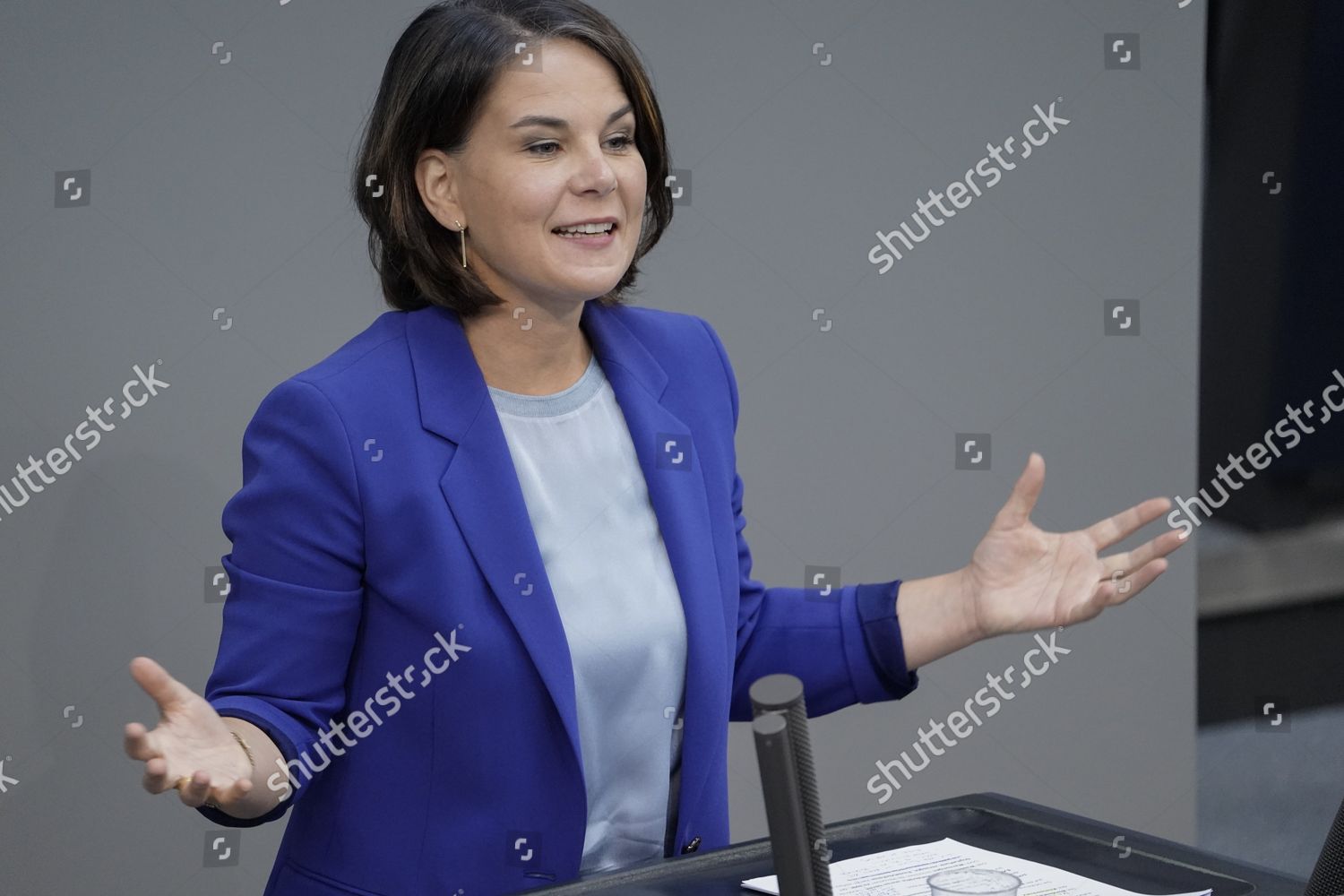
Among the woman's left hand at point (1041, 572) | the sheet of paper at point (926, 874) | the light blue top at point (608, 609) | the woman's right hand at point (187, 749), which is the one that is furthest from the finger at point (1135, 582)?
the woman's right hand at point (187, 749)

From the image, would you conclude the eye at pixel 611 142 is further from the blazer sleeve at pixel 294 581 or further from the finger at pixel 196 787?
the finger at pixel 196 787

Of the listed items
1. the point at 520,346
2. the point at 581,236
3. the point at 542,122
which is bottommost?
the point at 520,346

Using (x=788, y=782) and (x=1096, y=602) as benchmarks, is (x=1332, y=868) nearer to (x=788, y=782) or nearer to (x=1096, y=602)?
(x=788, y=782)

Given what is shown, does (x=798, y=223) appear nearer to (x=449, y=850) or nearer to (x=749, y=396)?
(x=749, y=396)

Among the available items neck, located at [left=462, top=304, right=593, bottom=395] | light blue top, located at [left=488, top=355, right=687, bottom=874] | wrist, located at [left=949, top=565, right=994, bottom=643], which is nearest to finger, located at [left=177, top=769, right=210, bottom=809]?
light blue top, located at [left=488, top=355, right=687, bottom=874]

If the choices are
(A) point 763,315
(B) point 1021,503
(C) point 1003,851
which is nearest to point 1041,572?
(B) point 1021,503

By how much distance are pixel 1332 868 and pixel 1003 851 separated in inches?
18.0

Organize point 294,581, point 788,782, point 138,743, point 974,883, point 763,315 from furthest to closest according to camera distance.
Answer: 1. point 763,315
2. point 294,581
3. point 138,743
4. point 974,883
5. point 788,782

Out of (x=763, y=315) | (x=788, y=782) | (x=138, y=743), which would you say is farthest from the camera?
(x=763, y=315)

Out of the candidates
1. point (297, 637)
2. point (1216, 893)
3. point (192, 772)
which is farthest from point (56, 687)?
point (1216, 893)

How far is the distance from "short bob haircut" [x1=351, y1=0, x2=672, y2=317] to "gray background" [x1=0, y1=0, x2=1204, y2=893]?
111 cm

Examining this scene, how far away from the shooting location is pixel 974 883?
108 cm

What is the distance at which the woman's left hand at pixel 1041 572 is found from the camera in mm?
1552

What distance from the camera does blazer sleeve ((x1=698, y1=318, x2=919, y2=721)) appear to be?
1740 mm
